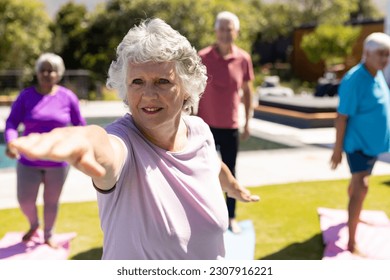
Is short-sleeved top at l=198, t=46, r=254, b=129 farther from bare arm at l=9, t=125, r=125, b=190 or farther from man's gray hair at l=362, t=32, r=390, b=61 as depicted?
bare arm at l=9, t=125, r=125, b=190

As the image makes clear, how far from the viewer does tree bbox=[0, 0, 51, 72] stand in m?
21.6

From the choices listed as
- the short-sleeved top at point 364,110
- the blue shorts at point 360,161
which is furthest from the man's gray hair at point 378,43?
the blue shorts at point 360,161

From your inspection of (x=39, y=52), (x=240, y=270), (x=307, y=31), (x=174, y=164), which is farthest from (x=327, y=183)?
(x=307, y=31)

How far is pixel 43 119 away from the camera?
3910 mm

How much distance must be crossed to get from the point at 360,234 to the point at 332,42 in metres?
21.2

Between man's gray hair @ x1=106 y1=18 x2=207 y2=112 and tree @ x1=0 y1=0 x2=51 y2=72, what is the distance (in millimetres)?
21572

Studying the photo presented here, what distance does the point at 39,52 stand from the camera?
23.0m

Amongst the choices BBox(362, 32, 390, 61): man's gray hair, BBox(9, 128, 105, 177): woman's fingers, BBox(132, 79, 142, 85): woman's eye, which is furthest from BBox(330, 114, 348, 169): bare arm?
BBox(9, 128, 105, 177): woman's fingers

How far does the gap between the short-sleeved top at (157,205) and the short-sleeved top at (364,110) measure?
235 cm

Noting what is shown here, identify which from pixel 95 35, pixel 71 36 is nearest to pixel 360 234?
pixel 95 35

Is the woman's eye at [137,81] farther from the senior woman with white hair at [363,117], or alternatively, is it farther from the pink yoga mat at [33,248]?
the pink yoga mat at [33,248]

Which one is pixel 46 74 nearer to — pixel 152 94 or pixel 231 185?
pixel 231 185

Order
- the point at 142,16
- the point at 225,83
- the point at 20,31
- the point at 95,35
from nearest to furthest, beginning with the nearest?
the point at 225,83, the point at 20,31, the point at 142,16, the point at 95,35

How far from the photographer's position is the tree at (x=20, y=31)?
70.8ft
